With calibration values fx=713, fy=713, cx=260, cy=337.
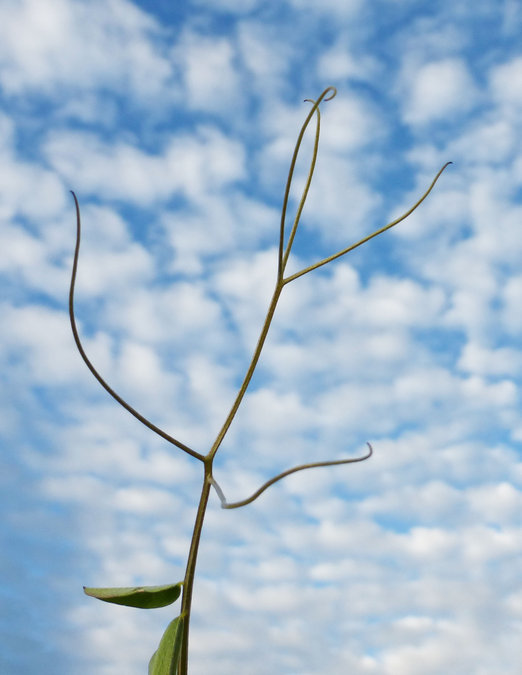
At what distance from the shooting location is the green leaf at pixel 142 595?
811mm

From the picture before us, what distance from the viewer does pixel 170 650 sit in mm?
812

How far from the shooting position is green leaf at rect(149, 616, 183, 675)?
801 mm

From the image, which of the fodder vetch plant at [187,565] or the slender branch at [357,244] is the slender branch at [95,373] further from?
the slender branch at [357,244]

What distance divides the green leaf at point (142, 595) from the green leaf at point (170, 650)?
0.09 ft

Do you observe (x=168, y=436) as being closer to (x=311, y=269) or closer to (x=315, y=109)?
(x=311, y=269)

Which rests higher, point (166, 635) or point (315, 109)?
point (315, 109)

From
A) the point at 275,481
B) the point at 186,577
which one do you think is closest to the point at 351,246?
the point at 275,481

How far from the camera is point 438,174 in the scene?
1083 mm

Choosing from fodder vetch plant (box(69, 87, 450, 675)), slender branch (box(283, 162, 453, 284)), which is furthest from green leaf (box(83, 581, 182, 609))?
slender branch (box(283, 162, 453, 284))

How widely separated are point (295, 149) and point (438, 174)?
269mm

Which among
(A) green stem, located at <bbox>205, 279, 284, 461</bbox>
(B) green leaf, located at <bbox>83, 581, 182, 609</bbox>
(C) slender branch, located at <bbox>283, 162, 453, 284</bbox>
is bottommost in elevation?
(B) green leaf, located at <bbox>83, 581, 182, 609</bbox>

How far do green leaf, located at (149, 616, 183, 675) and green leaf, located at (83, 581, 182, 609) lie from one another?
26 mm

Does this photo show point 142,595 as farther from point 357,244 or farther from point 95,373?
point 357,244

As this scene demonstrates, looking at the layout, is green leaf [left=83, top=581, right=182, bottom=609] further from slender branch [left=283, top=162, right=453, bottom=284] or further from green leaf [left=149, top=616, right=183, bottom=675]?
slender branch [left=283, top=162, right=453, bottom=284]
